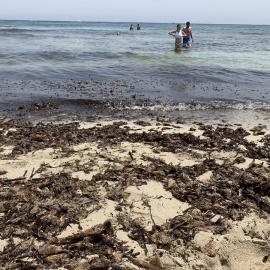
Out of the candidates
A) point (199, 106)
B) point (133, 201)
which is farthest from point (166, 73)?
point (133, 201)

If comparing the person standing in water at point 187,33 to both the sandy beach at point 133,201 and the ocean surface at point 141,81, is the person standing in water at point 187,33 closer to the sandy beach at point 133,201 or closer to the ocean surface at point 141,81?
the ocean surface at point 141,81

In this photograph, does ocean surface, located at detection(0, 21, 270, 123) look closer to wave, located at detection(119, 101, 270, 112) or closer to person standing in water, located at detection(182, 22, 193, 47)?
wave, located at detection(119, 101, 270, 112)

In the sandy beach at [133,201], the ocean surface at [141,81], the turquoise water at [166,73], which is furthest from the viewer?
the turquoise water at [166,73]

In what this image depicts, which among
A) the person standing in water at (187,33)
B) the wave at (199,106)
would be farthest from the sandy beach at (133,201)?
the person standing in water at (187,33)

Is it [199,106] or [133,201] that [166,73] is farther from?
[133,201]

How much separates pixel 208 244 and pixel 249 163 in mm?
1883

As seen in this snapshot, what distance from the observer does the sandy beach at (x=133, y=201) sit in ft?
7.32

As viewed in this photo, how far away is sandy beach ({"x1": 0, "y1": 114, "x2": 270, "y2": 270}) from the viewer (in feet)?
7.32

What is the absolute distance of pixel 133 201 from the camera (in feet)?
9.65

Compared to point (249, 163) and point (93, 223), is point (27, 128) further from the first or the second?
point (249, 163)

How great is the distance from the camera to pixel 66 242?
2.32 meters

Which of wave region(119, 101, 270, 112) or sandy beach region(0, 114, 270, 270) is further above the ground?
wave region(119, 101, 270, 112)

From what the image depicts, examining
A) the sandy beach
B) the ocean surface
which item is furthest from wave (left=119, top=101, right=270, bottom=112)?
the sandy beach

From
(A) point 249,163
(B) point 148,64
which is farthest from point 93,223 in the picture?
(B) point 148,64
